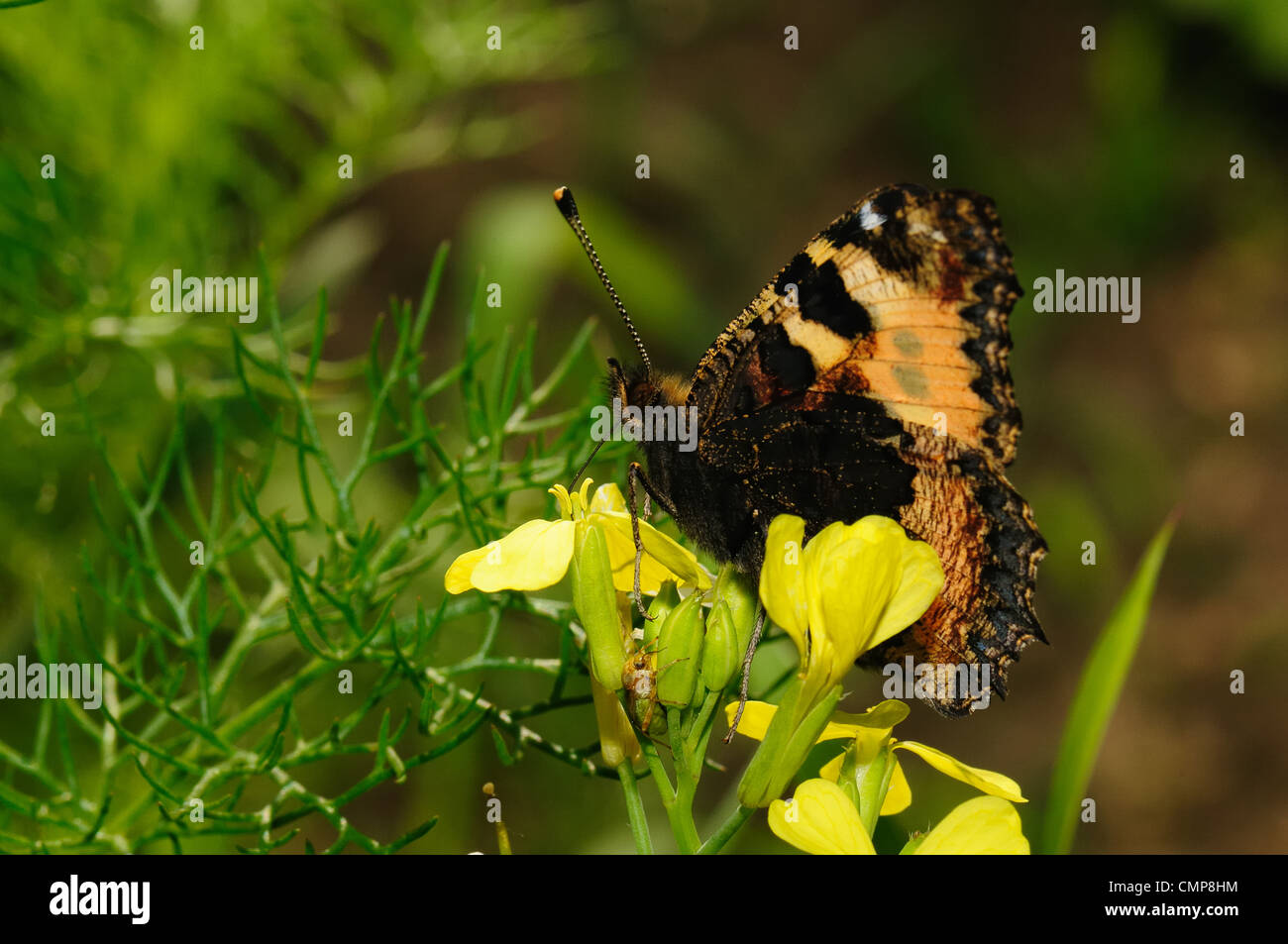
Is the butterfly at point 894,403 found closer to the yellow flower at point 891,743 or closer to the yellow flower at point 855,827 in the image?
the yellow flower at point 891,743

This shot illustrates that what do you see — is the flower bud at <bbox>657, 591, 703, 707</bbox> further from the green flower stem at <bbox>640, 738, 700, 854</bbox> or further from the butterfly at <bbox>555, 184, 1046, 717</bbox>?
the butterfly at <bbox>555, 184, 1046, 717</bbox>

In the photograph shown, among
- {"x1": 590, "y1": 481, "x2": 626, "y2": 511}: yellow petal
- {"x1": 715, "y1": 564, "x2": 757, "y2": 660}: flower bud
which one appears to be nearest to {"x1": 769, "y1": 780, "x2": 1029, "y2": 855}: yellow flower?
{"x1": 715, "y1": 564, "x2": 757, "y2": 660}: flower bud

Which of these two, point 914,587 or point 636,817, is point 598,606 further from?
point 914,587

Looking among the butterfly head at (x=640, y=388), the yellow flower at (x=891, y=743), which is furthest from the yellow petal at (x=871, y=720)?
the butterfly head at (x=640, y=388)

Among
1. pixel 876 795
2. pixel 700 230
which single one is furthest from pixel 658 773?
pixel 700 230
